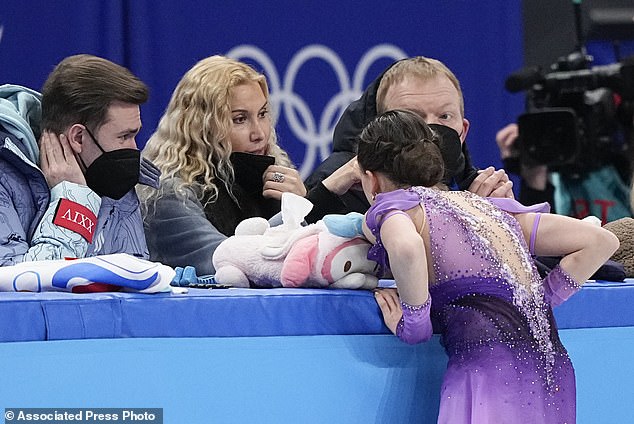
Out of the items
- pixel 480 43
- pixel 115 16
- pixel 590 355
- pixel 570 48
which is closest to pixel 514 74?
pixel 480 43

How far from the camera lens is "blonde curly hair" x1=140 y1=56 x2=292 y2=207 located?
128 inches

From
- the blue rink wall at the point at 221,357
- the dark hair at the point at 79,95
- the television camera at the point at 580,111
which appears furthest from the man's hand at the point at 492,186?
the television camera at the point at 580,111

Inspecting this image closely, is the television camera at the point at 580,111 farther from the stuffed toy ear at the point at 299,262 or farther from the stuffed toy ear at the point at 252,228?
the stuffed toy ear at the point at 299,262

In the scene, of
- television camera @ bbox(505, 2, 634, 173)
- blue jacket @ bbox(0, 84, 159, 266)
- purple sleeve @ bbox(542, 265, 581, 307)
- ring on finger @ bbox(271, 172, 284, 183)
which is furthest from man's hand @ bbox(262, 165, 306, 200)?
television camera @ bbox(505, 2, 634, 173)

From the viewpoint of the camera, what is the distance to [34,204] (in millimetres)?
2770

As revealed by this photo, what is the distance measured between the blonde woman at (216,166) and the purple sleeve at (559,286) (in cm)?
78

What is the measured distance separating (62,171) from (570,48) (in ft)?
11.6

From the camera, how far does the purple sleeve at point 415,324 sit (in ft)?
7.34

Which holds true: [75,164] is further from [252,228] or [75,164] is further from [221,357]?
[221,357]

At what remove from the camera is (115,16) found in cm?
453

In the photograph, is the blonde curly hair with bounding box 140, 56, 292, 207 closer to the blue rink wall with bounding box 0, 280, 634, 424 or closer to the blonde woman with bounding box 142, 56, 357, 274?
the blonde woman with bounding box 142, 56, 357, 274

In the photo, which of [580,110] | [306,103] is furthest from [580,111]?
[306,103]

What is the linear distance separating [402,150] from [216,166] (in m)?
1.07

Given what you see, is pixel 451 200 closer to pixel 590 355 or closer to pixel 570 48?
pixel 590 355
